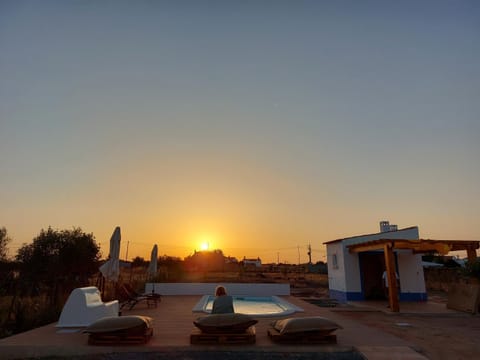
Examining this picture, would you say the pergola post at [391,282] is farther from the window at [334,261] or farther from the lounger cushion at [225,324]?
the lounger cushion at [225,324]

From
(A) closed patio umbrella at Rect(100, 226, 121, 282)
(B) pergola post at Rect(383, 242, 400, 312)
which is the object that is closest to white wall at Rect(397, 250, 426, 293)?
(B) pergola post at Rect(383, 242, 400, 312)

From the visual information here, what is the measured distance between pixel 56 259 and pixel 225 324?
8.11m

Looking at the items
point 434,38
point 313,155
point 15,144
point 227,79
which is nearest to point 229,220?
point 313,155

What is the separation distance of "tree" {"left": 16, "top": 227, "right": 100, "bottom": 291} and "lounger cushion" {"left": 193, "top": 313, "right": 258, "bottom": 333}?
22.6 ft

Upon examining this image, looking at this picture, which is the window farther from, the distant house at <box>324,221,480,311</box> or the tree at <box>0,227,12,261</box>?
the tree at <box>0,227,12,261</box>

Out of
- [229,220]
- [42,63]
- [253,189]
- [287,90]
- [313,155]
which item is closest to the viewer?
[42,63]

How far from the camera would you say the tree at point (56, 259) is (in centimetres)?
1127

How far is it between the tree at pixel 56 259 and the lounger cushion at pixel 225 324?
689 cm

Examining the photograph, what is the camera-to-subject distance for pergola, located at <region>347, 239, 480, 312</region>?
36.9 feet

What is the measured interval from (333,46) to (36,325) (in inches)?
441

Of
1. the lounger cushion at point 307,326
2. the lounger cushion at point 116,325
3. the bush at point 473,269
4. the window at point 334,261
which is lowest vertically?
the lounger cushion at point 307,326

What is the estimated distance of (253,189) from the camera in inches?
601

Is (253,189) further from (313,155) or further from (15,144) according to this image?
(15,144)

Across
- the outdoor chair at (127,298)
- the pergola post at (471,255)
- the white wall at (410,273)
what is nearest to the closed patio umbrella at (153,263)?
the outdoor chair at (127,298)
